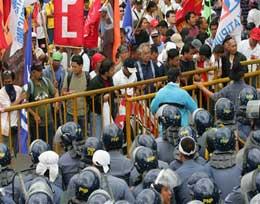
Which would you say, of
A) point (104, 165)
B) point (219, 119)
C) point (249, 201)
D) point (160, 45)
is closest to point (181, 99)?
point (219, 119)

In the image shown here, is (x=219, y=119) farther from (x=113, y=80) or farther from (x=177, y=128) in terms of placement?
(x=113, y=80)

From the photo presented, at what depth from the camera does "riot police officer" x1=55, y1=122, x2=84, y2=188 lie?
1209 cm

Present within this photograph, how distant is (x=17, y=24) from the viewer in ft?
51.5

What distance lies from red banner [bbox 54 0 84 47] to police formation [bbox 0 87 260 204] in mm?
3374

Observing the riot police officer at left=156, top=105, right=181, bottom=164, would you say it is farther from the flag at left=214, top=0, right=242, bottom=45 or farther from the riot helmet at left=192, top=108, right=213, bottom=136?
the flag at left=214, top=0, right=242, bottom=45

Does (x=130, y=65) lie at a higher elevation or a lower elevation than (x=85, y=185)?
higher

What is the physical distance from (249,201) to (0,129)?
17.6 feet

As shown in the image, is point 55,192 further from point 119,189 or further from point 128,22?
point 128,22

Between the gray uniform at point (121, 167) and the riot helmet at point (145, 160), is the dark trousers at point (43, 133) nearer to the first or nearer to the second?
the gray uniform at point (121, 167)

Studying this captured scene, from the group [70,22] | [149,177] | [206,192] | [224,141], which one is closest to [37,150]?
[149,177]

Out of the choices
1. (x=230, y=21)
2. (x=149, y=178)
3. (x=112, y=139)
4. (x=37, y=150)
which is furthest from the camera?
(x=230, y=21)

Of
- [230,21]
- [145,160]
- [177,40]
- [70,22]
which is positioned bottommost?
[145,160]

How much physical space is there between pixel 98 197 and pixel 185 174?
210 cm

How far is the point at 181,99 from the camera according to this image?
13617 mm
